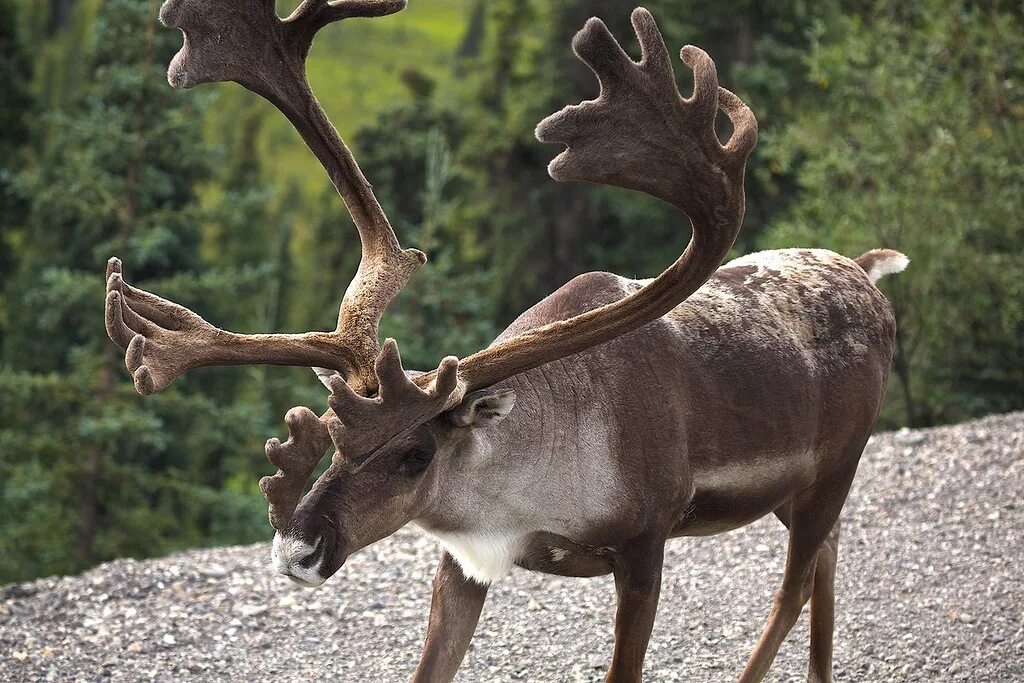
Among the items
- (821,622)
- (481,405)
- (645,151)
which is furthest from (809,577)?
(645,151)

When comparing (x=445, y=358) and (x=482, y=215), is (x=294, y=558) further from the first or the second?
(x=482, y=215)

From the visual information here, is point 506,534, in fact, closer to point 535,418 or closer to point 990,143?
point 535,418

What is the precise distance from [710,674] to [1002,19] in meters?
11.4

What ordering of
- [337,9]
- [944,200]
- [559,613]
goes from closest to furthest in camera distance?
[337,9], [559,613], [944,200]

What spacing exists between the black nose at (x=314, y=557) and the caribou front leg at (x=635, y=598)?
1324 mm

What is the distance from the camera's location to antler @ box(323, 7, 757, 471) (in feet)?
14.9

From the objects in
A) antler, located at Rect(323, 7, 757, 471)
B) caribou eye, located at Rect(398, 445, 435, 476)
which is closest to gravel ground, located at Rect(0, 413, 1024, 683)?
caribou eye, located at Rect(398, 445, 435, 476)

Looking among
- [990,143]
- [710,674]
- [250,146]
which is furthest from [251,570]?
[250,146]

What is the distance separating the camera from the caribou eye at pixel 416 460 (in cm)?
467

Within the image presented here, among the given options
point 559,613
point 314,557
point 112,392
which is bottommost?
point 112,392

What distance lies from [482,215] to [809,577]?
20983 mm

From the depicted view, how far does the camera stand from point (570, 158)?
456cm

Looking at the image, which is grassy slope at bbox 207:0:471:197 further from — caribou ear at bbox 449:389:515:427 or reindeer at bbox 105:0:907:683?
caribou ear at bbox 449:389:515:427

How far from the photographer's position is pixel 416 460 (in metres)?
4.70
